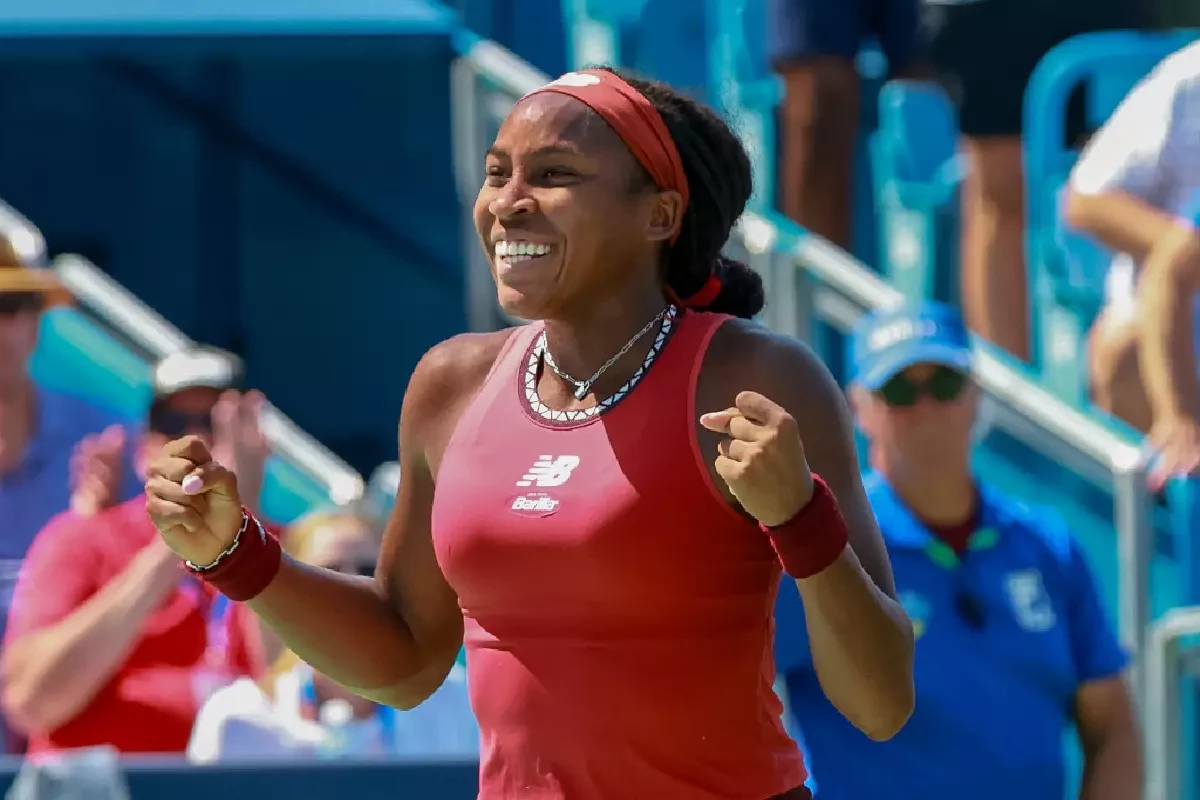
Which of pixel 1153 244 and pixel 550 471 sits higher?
pixel 550 471

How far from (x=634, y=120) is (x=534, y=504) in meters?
0.44

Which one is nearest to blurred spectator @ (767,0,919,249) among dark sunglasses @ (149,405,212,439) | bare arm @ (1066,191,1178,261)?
bare arm @ (1066,191,1178,261)

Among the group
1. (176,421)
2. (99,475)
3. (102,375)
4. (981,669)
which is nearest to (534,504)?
(981,669)

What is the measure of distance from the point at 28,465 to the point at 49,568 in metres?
0.77

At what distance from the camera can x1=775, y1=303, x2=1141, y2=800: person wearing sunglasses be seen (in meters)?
3.40

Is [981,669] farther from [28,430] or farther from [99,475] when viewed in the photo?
[28,430]

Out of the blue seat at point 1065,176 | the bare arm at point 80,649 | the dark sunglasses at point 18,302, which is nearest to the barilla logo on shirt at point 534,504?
the bare arm at point 80,649

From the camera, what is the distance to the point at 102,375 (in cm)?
555

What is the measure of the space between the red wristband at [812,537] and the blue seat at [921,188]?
399cm

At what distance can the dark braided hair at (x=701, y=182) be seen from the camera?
2.31 metres

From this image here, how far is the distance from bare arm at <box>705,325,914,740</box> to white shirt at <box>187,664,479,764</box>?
71.1 inches

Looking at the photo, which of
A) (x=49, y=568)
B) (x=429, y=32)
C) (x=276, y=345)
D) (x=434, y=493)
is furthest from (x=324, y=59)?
(x=434, y=493)

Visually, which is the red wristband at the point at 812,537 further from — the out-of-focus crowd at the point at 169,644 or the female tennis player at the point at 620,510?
the out-of-focus crowd at the point at 169,644

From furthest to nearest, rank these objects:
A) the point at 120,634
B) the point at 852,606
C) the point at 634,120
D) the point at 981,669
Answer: the point at 120,634 → the point at 981,669 → the point at 634,120 → the point at 852,606
